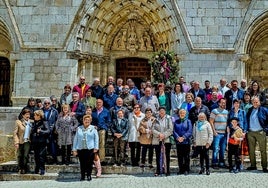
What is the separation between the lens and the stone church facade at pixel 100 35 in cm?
1535

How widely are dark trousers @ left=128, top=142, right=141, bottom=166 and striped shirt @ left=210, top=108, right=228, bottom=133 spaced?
190 centimetres

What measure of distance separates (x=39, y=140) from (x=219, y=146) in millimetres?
4277

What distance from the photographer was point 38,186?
8.66m

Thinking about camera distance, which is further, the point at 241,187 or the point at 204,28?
the point at 204,28

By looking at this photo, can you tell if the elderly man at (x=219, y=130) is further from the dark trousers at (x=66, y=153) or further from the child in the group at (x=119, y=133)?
the dark trousers at (x=66, y=153)

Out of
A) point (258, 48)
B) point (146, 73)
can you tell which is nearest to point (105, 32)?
point (146, 73)

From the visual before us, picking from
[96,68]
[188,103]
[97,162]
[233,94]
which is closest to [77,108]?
[97,162]

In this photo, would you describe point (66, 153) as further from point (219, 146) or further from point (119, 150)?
point (219, 146)

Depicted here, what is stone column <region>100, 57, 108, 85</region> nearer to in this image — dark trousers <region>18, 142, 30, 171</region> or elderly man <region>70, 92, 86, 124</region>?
elderly man <region>70, 92, 86, 124</region>

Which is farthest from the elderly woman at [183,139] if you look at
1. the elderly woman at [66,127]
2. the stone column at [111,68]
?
the stone column at [111,68]

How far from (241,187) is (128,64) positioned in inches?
407

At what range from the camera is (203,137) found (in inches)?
369

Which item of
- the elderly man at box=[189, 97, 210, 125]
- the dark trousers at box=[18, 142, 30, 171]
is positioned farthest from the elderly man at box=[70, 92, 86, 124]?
the elderly man at box=[189, 97, 210, 125]

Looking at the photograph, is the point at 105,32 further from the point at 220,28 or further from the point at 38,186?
the point at 38,186
